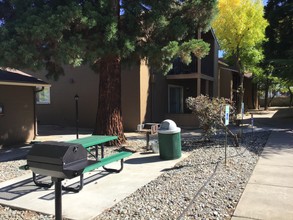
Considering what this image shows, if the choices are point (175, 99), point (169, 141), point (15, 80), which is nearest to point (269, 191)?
point (169, 141)

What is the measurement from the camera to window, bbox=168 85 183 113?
1893 centimetres

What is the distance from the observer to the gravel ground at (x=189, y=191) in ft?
15.3

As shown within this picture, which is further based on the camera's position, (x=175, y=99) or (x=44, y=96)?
(x=175, y=99)

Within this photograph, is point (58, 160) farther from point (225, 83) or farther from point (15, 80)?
point (225, 83)

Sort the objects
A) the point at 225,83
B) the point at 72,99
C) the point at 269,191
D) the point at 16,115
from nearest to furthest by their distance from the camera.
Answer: the point at 269,191 < the point at 16,115 < the point at 72,99 < the point at 225,83

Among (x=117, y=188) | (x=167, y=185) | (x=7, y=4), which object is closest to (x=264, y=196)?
(x=167, y=185)

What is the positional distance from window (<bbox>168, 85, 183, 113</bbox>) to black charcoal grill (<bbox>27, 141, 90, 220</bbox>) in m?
15.5

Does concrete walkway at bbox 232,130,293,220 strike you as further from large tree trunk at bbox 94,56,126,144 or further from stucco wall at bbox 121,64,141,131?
stucco wall at bbox 121,64,141,131

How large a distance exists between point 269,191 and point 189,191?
1397mm

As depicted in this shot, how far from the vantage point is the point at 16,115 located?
1179 centimetres

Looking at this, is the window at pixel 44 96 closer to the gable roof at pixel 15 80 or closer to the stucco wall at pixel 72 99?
the stucco wall at pixel 72 99

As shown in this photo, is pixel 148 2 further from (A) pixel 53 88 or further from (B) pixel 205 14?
(A) pixel 53 88

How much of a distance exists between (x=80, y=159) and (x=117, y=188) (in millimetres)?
2789

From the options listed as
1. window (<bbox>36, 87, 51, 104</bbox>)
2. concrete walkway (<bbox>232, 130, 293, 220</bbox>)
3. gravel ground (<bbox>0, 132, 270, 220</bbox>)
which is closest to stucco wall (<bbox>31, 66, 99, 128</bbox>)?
window (<bbox>36, 87, 51, 104</bbox>)
